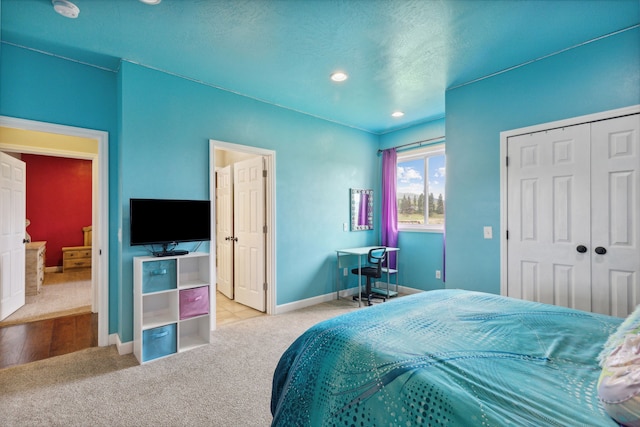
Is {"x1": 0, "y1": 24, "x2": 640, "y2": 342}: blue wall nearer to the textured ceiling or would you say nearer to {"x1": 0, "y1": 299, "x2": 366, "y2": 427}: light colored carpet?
the textured ceiling

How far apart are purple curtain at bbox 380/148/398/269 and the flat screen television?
9.79ft

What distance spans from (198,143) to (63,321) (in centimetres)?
277

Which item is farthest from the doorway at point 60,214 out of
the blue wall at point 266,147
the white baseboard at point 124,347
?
the blue wall at point 266,147

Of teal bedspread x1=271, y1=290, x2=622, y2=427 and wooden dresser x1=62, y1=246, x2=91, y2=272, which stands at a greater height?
teal bedspread x1=271, y1=290, x2=622, y2=427

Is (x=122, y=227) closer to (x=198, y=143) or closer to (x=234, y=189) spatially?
(x=198, y=143)

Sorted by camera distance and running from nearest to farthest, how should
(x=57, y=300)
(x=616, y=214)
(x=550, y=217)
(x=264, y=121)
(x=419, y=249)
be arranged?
(x=616, y=214), (x=550, y=217), (x=264, y=121), (x=57, y=300), (x=419, y=249)

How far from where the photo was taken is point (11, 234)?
385 centimetres

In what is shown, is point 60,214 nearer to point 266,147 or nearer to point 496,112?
point 266,147

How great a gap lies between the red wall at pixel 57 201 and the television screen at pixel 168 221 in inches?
229

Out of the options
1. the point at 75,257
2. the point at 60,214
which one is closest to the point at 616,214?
the point at 75,257

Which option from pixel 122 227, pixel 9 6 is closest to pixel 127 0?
pixel 9 6

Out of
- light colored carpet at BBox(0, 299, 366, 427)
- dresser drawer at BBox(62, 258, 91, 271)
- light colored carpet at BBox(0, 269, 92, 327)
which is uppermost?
dresser drawer at BBox(62, 258, 91, 271)

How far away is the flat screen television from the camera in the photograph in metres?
2.72

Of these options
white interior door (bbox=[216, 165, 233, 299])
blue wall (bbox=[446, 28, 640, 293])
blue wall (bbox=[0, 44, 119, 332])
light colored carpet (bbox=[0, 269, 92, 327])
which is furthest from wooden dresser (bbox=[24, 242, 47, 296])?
blue wall (bbox=[446, 28, 640, 293])
